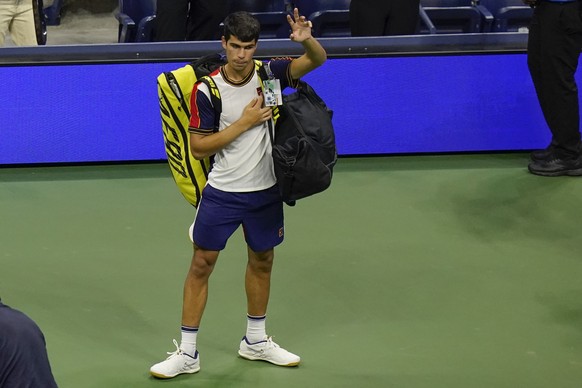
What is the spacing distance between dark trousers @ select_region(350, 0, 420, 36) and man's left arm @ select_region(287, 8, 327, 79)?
388 cm

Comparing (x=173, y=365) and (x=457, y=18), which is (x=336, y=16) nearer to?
(x=457, y=18)

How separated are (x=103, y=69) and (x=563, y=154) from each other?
141 inches

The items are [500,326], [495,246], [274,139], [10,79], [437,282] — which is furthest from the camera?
[10,79]

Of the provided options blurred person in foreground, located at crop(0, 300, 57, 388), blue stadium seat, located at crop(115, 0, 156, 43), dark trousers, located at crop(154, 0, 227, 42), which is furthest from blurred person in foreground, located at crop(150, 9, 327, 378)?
blue stadium seat, located at crop(115, 0, 156, 43)

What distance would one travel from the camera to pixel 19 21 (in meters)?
9.26

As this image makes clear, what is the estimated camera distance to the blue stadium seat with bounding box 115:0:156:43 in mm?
9766

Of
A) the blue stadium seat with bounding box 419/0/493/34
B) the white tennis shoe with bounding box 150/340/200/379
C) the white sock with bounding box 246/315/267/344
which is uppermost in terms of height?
the blue stadium seat with bounding box 419/0/493/34

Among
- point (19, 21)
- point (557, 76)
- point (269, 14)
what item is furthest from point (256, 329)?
point (269, 14)

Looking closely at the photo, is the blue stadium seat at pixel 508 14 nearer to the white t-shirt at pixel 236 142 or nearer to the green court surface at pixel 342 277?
the green court surface at pixel 342 277

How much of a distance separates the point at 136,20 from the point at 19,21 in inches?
48.9

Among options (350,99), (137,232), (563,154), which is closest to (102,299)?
(137,232)

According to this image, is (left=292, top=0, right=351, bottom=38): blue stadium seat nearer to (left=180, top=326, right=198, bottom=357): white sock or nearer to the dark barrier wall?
the dark barrier wall

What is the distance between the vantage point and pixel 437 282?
6.85 metres

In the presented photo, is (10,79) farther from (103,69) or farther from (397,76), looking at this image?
(397,76)
